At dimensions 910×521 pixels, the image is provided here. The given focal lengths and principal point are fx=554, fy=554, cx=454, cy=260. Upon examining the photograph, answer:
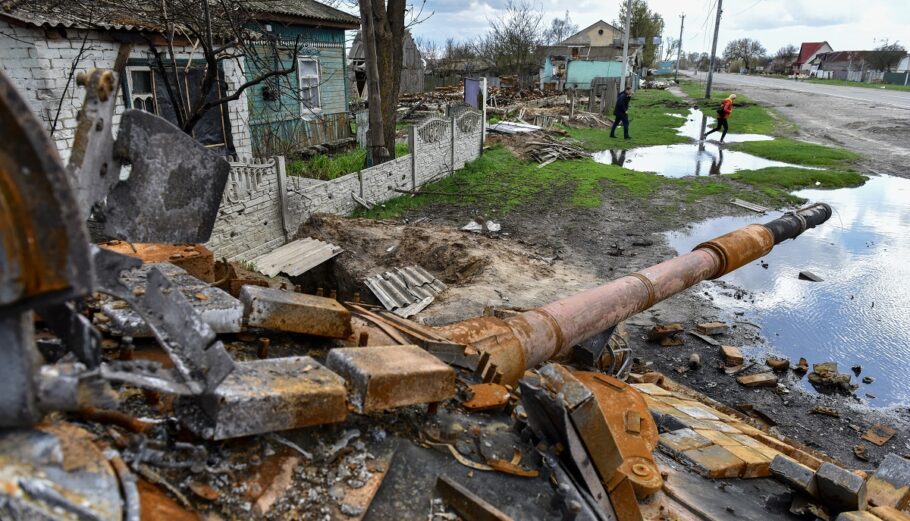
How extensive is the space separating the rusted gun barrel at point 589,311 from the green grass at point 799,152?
44.5 feet

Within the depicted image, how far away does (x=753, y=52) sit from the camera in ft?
326

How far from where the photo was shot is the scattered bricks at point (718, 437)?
411cm

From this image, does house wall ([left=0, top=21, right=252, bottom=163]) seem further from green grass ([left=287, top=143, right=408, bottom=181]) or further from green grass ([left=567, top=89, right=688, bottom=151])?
green grass ([left=567, top=89, right=688, bottom=151])

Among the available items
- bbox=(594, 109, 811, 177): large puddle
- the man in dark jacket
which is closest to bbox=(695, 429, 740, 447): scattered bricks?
bbox=(594, 109, 811, 177): large puddle

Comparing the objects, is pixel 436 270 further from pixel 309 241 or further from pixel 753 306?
pixel 753 306

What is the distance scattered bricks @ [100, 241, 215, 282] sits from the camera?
3.44 meters

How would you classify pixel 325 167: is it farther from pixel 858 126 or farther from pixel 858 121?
pixel 858 121

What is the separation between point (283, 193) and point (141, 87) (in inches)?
142

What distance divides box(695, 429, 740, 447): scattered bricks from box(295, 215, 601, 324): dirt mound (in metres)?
3.89

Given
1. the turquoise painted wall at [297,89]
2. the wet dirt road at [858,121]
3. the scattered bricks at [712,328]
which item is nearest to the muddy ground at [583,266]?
the scattered bricks at [712,328]

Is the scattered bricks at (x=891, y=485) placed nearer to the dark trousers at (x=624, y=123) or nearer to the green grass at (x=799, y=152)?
the green grass at (x=799, y=152)

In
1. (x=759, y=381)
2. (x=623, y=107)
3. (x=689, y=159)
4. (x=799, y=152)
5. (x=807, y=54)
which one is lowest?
(x=759, y=381)

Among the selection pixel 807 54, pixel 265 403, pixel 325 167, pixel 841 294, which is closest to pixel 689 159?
pixel 841 294

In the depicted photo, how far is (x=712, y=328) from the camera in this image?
7984 mm
